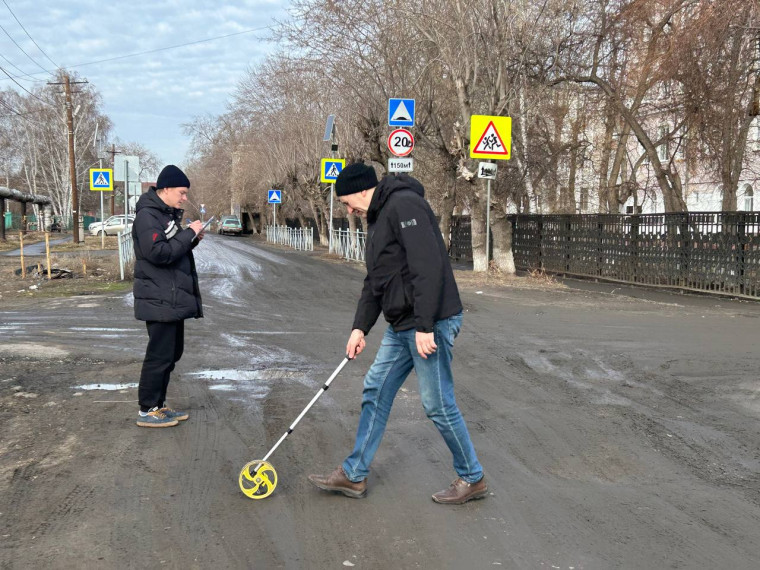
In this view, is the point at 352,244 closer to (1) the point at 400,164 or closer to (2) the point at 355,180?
(1) the point at 400,164

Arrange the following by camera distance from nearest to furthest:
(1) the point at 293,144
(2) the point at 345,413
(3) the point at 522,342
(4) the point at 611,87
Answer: (2) the point at 345,413 → (3) the point at 522,342 → (4) the point at 611,87 → (1) the point at 293,144

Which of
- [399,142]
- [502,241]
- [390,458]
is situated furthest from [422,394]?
[502,241]

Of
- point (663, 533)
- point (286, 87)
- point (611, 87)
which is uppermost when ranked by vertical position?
point (286, 87)

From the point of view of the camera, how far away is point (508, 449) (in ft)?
16.3

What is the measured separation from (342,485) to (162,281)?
214 centimetres

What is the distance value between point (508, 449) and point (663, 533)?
1420 millimetres

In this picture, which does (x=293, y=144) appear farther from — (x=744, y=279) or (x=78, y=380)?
(x=78, y=380)

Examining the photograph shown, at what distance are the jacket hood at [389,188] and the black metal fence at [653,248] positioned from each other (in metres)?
11.5

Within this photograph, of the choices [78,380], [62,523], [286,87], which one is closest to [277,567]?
[62,523]

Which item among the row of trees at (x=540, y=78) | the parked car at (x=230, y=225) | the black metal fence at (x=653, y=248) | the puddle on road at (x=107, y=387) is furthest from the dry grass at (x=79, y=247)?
the parked car at (x=230, y=225)

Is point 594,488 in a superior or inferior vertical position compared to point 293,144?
inferior

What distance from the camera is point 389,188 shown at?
3.96m

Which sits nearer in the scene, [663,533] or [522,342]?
[663,533]

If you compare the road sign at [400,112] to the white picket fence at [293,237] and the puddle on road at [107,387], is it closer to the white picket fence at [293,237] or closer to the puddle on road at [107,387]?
the puddle on road at [107,387]
